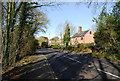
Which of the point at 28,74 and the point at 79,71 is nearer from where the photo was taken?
the point at 28,74

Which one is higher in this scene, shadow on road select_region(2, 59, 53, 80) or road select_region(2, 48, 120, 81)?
shadow on road select_region(2, 59, 53, 80)

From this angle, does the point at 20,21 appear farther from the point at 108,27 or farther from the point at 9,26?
the point at 108,27

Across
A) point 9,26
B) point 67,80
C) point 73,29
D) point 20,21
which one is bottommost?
point 67,80

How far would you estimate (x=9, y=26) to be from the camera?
28.7 feet

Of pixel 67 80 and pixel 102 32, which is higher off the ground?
pixel 102 32

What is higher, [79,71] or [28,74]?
[28,74]

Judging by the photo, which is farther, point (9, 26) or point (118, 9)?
point (118, 9)

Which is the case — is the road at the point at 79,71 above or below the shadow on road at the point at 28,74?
below

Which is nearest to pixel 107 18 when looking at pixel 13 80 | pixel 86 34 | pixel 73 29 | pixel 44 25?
pixel 13 80

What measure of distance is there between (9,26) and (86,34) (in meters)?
47.3

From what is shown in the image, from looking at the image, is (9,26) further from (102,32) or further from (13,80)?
(102,32)

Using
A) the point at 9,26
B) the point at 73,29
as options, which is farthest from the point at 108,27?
the point at 73,29

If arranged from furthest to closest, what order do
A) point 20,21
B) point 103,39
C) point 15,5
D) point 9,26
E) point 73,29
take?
point 73,29
point 103,39
point 20,21
point 15,5
point 9,26

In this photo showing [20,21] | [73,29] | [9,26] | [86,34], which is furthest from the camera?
[73,29]
